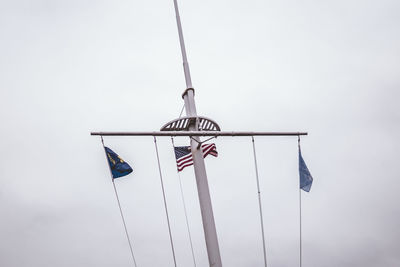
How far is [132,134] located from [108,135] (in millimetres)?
767

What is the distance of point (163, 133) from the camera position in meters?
9.40

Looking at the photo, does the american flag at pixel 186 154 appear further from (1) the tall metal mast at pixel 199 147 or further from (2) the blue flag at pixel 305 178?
(2) the blue flag at pixel 305 178

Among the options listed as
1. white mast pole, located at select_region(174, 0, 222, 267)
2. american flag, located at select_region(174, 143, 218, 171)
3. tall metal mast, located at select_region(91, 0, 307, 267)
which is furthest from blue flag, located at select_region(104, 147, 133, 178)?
white mast pole, located at select_region(174, 0, 222, 267)

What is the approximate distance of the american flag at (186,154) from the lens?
35.0 feet

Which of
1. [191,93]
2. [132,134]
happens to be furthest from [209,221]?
[191,93]

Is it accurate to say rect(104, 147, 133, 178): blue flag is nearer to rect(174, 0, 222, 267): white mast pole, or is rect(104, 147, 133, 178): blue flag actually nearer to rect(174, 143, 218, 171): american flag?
rect(174, 143, 218, 171): american flag

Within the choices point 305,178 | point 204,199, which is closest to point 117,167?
point 204,199

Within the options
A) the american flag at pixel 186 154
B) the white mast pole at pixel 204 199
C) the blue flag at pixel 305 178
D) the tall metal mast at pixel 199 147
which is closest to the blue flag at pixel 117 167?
the tall metal mast at pixel 199 147

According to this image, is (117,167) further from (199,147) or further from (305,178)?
(305,178)

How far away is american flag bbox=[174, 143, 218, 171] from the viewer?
10656 mm

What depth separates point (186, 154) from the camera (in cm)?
1080

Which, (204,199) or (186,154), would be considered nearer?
(204,199)

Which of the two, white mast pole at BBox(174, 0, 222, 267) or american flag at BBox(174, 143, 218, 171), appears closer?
white mast pole at BBox(174, 0, 222, 267)

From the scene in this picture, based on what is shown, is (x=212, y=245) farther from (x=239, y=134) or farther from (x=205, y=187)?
(x=239, y=134)
